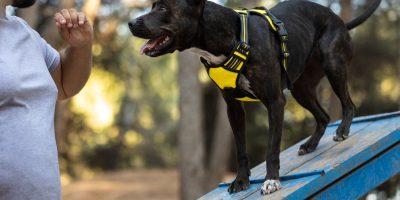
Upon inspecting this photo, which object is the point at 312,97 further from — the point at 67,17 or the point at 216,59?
the point at 67,17

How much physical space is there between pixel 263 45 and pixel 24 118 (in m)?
2.02

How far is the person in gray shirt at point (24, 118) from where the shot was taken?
107 inches

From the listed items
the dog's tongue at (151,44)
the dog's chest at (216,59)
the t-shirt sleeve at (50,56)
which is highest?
the t-shirt sleeve at (50,56)

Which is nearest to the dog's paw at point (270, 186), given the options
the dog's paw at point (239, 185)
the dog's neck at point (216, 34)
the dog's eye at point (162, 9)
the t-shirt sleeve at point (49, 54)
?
the dog's paw at point (239, 185)

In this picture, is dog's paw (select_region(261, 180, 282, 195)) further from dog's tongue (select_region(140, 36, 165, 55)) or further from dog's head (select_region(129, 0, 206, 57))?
dog's tongue (select_region(140, 36, 165, 55))

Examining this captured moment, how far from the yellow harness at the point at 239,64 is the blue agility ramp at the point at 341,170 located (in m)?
0.59

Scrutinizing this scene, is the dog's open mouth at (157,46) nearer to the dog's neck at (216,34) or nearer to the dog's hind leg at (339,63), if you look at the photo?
the dog's neck at (216,34)

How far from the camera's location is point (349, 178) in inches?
169

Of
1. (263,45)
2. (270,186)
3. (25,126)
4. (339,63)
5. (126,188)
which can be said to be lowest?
(126,188)

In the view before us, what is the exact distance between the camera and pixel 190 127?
33.6ft

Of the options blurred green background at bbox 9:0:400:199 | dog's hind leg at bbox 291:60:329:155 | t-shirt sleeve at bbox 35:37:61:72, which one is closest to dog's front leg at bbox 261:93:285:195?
dog's hind leg at bbox 291:60:329:155

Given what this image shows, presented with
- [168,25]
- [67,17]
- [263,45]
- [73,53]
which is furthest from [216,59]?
[67,17]

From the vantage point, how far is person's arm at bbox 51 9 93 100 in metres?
3.19

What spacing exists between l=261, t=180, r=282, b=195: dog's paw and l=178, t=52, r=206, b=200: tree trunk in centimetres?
586
